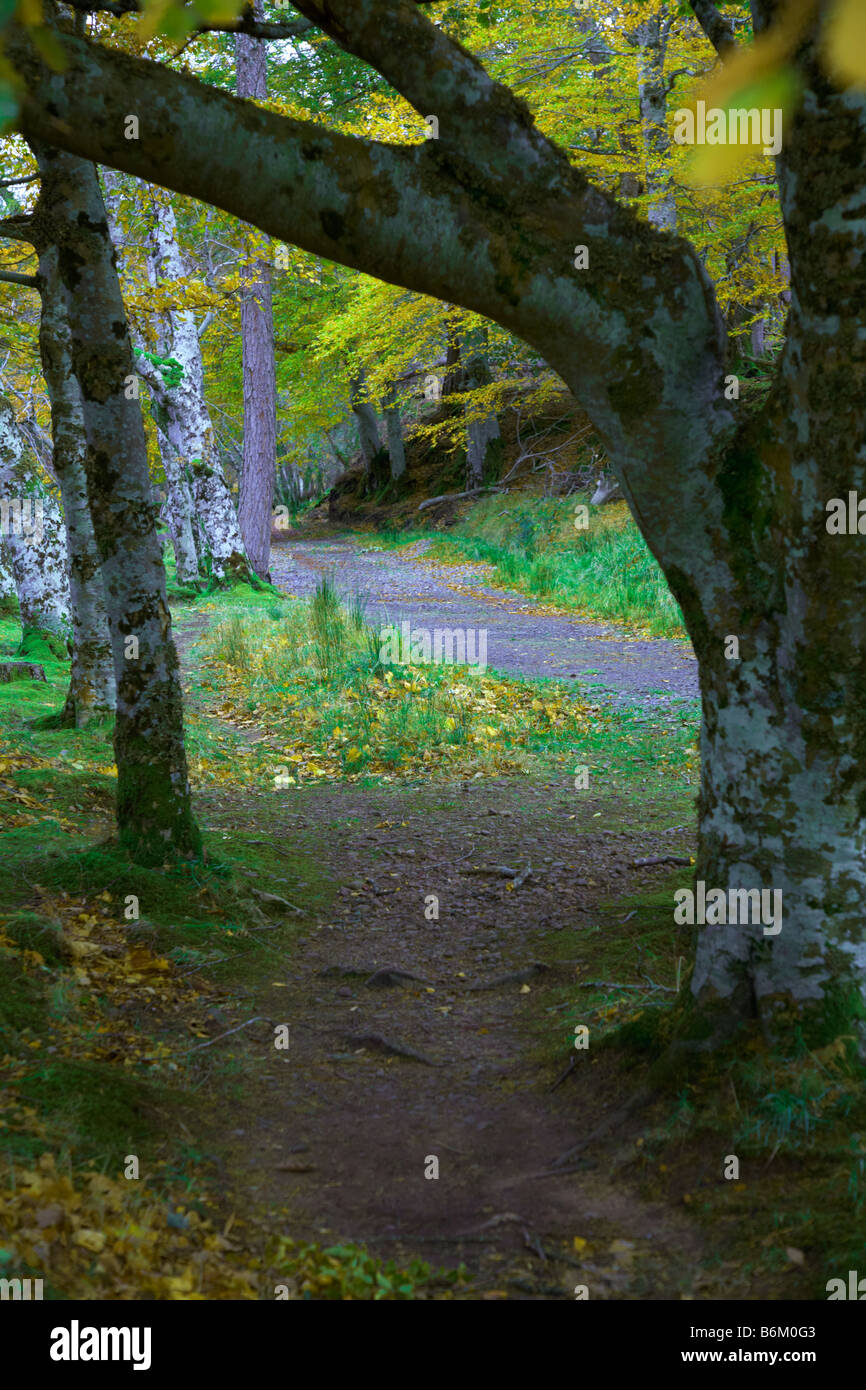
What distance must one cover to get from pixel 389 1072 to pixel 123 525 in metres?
3.18

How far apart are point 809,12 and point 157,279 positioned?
16.8 metres

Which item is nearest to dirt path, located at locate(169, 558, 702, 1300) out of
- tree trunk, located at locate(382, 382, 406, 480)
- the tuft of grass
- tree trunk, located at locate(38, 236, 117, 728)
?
tree trunk, located at locate(38, 236, 117, 728)

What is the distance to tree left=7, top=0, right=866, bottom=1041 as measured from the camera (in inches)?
114

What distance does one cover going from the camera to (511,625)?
15.4 m

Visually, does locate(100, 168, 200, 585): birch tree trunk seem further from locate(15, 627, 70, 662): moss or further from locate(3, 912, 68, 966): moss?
locate(3, 912, 68, 966): moss

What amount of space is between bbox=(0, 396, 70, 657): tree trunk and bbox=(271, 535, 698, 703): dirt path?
445 centimetres

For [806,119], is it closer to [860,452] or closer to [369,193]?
[860,452]

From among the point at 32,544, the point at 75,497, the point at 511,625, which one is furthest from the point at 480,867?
the point at 32,544

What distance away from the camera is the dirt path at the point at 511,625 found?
457 inches

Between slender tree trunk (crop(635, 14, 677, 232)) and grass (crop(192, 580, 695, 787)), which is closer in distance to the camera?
grass (crop(192, 580, 695, 787))

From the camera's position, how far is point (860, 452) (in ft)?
9.67

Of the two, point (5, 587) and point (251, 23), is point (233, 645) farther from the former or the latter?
point (5, 587)

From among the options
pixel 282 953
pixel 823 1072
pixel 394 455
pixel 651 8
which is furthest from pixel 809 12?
pixel 394 455

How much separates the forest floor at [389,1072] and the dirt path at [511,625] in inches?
151
